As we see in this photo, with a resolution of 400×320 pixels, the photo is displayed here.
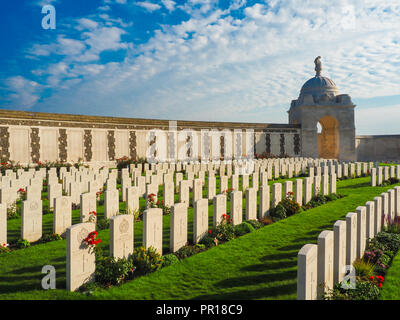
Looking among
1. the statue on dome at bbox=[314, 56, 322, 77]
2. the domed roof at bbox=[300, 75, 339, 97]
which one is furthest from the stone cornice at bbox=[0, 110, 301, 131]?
the statue on dome at bbox=[314, 56, 322, 77]

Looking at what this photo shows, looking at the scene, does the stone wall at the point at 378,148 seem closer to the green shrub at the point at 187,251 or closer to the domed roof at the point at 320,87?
the domed roof at the point at 320,87

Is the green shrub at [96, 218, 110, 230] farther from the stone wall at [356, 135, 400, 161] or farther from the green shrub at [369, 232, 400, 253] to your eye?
the stone wall at [356, 135, 400, 161]

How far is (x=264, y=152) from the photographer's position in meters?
31.3

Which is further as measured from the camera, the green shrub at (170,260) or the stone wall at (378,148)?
the stone wall at (378,148)

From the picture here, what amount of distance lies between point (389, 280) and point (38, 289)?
5.35 meters

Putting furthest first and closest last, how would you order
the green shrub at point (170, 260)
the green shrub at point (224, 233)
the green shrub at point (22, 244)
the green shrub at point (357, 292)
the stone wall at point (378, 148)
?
the stone wall at point (378, 148)
the green shrub at point (224, 233)
the green shrub at point (22, 244)
the green shrub at point (170, 260)
the green shrub at point (357, 292)

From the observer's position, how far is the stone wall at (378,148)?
124 feet

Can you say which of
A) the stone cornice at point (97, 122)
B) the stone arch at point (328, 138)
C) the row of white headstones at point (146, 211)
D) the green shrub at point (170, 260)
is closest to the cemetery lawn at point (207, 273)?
the green shrub at point (170, 260)

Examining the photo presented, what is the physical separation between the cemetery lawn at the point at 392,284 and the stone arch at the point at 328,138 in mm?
34064

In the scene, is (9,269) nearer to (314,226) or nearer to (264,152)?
(314,226)

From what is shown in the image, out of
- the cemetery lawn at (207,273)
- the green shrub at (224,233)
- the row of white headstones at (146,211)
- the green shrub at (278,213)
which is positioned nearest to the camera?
the cemetery lawn at (207,273)

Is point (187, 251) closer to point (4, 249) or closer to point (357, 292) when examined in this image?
point (357, 292)

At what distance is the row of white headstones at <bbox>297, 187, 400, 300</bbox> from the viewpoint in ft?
11.9
